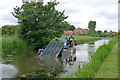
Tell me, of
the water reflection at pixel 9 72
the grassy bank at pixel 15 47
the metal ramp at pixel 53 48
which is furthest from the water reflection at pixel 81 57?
the grassy bank at pixel 15 47

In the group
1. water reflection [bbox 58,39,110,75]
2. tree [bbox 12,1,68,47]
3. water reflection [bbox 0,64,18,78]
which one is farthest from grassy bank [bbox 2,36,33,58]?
water reflection [bbox 0,64,18,78]

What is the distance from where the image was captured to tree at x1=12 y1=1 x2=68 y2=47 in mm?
18953

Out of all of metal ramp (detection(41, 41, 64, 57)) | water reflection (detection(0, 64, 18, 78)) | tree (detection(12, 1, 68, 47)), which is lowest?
water reflection (detection(0, 64, 18, 78))

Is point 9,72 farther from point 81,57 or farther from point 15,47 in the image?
point 15,47

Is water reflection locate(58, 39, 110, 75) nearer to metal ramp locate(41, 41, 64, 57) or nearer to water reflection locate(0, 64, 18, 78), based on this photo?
metal ramp locate(41, 41, 64, 57)

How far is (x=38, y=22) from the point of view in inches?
760

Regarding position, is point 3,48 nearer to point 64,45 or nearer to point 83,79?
point 64,45

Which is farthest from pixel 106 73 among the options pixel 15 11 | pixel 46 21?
pixel 15 11

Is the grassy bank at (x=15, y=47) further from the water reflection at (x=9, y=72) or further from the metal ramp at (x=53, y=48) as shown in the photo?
the water reflection at (x=9, y=72)

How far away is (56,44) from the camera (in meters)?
17.2

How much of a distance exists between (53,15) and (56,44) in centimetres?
397

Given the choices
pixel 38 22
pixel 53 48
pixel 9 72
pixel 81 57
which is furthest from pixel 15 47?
pixel 9 72

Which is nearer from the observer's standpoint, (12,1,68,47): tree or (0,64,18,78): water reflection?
(0,64,18,78): water reflection

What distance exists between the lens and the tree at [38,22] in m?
19.0
